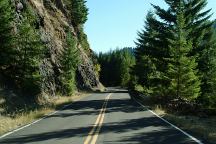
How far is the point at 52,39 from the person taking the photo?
57.6 metres

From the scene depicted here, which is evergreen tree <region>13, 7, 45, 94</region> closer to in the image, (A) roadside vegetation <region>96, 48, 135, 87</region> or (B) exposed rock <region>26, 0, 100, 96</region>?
(B) exposed rock <region>26, 0, 100, 96</region>

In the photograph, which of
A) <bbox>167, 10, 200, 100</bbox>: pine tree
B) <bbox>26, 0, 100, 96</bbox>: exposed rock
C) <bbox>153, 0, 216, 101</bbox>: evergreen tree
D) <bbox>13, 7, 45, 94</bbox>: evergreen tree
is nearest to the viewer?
<bbox>13, 7, 45, 94</bbox>: evergreen tree

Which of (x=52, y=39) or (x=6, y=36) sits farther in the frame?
(x=52, y=39)

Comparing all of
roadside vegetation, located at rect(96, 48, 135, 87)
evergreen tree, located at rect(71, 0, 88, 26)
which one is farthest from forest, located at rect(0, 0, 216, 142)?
roadside vegetation, located at rect(96, 48, 135, 87)

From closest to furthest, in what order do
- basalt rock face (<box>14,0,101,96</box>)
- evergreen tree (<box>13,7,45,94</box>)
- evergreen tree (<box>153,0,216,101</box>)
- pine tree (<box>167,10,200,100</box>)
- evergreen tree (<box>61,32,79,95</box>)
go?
1. evergreen tree (<box>13,7,45,94</box>)
2. pine tree (<box>167,10,200,100</box>)
3. evergreen tree (<box>153,0,216,101</box>)
4. basalt rock face (<box>14,0,101,96</box>)
5. evergreen tree (<box>61,32,79,95</box>)

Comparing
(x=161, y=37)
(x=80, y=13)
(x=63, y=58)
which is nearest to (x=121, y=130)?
(x=161, y=37)

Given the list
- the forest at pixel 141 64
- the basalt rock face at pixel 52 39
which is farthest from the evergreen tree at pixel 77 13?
the forest at pixel 141 64

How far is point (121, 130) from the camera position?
17.4 m

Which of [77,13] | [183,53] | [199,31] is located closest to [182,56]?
[183,53]

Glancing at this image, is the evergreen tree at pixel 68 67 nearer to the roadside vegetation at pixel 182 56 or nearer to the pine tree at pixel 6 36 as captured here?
the roadside vegetation at pixel 182 56

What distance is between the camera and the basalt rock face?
46781 mm

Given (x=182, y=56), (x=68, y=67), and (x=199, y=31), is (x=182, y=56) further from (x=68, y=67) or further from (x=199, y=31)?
(x=68, y=67)

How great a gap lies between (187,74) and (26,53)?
13.6m

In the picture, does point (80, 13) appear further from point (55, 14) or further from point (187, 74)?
point (187, 74)
